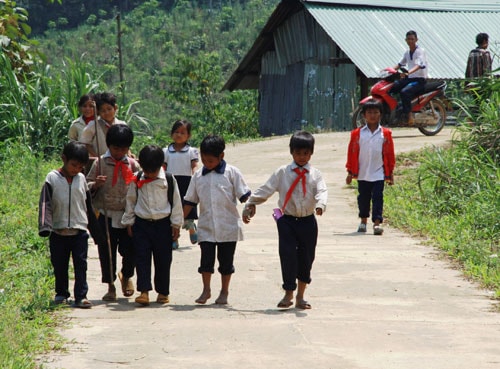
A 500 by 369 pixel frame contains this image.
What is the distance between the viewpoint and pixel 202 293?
23.7 feet

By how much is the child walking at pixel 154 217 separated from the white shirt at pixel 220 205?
20 cm

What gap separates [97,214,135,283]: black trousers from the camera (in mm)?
7410

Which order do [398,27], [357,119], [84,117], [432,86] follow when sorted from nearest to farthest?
[84,117] < [432,86] < [357,119] < [398,27]

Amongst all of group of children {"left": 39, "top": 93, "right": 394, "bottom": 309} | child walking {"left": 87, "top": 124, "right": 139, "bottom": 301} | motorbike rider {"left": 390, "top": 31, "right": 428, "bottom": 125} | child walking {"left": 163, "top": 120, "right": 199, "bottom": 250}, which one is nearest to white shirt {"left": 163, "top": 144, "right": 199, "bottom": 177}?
child walking {"left": 163, "top": 120, "right": 199, "bottom": 250}

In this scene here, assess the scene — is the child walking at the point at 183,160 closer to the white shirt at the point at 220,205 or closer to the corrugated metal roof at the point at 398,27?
the white shirt at the point at 220,205

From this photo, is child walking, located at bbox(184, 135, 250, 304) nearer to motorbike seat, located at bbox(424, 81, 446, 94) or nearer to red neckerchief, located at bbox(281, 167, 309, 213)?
red neckerchief, located at bbox(281, 167, 309, 213)

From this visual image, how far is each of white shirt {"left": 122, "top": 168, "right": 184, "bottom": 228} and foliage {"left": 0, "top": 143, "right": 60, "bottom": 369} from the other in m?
0.93

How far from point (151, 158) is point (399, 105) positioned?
427 inches

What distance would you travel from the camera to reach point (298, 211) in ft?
23.1

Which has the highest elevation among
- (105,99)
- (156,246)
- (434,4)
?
(434,4)

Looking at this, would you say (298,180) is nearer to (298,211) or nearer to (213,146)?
(298,211)

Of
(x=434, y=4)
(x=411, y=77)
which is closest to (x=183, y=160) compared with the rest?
(x=411, y=77)

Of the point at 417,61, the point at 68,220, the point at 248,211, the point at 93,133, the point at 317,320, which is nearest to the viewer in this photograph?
the point at 317,320

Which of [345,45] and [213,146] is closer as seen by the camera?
[213,146]
